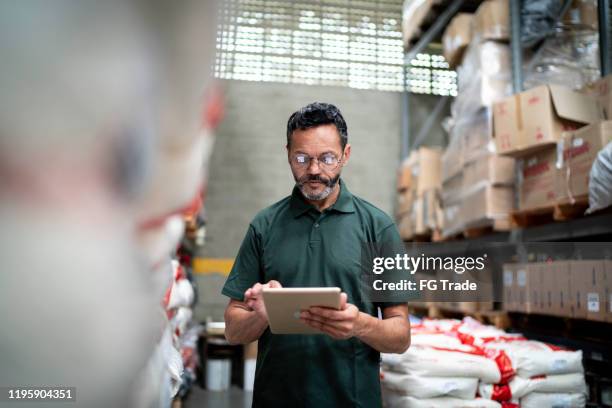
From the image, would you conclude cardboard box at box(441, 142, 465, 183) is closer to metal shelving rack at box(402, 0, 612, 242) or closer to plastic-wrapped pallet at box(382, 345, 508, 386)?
metal shelving rack at box(402, 0, 612, 242)

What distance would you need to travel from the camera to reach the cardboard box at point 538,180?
341cm

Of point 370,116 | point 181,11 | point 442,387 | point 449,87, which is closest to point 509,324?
point 442,387

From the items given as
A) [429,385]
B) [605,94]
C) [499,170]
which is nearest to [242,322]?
[429,385]

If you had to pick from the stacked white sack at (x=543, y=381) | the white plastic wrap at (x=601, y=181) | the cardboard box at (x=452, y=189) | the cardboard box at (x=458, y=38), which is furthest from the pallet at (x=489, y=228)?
the cardboard box at (x=458, y=38)

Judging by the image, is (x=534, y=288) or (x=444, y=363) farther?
(x=534, y=288)

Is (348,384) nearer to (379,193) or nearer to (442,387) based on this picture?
(379,193)

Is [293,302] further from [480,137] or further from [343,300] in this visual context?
[480,137]

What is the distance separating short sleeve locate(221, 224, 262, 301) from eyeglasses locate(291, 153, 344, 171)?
0.95 feet

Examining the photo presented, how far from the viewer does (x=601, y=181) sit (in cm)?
274

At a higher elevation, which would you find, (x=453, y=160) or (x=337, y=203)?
(x=453, y=160)

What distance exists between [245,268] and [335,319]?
0.35 m

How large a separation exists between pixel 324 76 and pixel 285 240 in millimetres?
465

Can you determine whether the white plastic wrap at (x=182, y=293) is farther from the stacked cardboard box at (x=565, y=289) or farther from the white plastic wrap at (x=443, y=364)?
the stacked cardboard box at (x=565, y=289)

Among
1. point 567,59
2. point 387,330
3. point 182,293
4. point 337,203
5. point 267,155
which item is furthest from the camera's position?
point 567,59
